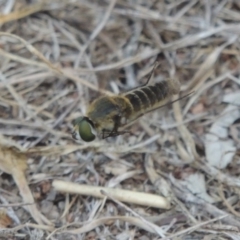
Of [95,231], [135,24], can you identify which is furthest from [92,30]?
[95,231]

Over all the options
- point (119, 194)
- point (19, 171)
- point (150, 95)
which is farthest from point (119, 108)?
point (19, 171)

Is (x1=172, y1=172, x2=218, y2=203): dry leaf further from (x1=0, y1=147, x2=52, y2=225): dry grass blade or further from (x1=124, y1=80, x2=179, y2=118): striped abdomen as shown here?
(x1=0, y1=147, x2=52, y2=225): dry grass blade

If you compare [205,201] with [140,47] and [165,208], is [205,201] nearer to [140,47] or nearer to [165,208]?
[165,208]

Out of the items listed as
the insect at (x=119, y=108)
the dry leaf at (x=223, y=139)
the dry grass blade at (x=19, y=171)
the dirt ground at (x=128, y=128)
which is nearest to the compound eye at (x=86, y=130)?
the insect at (x=119, y=108)

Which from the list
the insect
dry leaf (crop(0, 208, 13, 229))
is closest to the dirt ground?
dry leaf (crop(0, 208, 13, 229))

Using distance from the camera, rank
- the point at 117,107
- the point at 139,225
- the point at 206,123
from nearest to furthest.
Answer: the point at 139,225, the point at 117,107, the point at 206,123

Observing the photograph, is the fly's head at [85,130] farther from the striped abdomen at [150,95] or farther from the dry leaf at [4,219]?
the dry leaf at [4,219]
